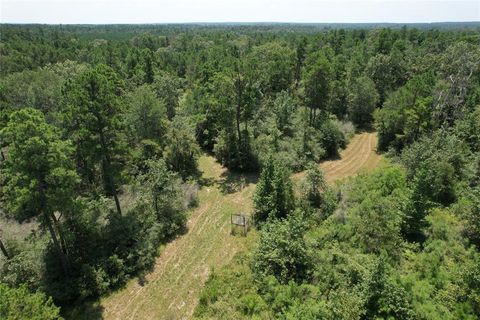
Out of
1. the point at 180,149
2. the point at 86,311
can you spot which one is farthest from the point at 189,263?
the point at 180,149

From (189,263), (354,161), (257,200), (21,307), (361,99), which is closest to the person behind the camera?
(21,307)

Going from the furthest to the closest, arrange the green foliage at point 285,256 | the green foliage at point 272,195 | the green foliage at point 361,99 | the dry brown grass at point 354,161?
the green foliage at point 361,99, the dry brown grass at point 354,161, the green foliage at point 272,195, the green foliage at point 285,256

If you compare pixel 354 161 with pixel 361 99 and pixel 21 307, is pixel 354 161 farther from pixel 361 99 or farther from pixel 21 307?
pixel 21 307

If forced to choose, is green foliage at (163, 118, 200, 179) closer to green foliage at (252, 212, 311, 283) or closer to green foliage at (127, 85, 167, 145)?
green foliage at (127, 85, 167, 145)

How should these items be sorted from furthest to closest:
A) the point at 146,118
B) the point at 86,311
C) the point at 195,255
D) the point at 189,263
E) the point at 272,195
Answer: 1. the point at 146,118
2. the point at 272,195
3. the point at 195,255
4. the point at 189,263
5. the point at 86,311

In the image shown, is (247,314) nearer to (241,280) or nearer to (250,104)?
(241,280)

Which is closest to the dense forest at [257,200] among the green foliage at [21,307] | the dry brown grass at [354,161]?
the green foliage at [21,307]

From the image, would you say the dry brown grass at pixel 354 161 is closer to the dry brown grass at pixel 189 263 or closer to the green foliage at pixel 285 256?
the dry brown grass at pixel 189 263
